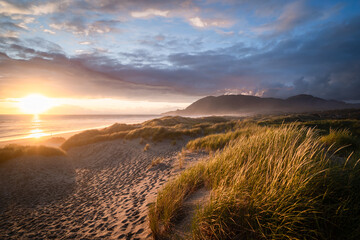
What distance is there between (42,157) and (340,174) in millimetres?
14911

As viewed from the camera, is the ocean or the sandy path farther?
the ocean

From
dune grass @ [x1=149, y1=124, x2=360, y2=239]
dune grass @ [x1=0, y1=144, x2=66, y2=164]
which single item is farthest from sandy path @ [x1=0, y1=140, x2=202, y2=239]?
dune grass @ [x1=0, y1=144, x2=66, y2=164]

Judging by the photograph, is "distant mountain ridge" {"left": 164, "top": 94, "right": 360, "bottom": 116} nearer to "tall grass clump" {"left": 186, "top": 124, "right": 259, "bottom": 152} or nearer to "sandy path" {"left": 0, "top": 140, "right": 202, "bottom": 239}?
"tall grass clump" {"left": 186, "top": 124, "right": 259, "bottom": 152}

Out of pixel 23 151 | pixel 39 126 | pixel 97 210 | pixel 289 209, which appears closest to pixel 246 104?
pixel 39 126

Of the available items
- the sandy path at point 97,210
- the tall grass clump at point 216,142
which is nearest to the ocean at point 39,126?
the sandy path at point 97,210

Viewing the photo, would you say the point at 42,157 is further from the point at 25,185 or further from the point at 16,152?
the point at 25,185

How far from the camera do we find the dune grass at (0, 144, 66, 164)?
9.92 m

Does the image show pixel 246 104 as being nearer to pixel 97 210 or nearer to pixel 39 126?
pixel 39 126

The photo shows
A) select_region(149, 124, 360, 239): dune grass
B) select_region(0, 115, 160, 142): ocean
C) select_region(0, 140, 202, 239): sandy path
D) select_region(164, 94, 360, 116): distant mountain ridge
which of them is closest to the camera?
select_region(149, 124, 360, 239): dune grass

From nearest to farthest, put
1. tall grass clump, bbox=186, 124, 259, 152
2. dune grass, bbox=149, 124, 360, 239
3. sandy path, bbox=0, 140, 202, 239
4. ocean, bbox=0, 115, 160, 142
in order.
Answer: dune grass, bbox=149, 124, 360, 239
sandy path, bbox=0, 140, 202, 239
tall grass clump, bbox=186, 124, 259, 152
ocean, bbox=0, 115, 160, 142

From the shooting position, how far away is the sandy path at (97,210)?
12.7ft

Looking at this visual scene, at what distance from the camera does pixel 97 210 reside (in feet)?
16.9

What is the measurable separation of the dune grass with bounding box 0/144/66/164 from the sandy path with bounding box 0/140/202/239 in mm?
3638

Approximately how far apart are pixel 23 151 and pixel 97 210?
9780 mm
